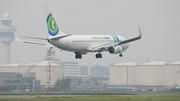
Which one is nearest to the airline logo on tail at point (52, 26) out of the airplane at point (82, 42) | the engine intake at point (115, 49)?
the airplane at point (82, 42)

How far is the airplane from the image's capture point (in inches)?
5404

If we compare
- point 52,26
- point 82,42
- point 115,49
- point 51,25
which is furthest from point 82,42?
point 51,25

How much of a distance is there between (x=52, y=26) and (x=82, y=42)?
314 inches

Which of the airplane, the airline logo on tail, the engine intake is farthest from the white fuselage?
the engine intake

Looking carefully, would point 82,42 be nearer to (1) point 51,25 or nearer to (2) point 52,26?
(2) point 52,26

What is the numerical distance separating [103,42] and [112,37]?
10.7ft

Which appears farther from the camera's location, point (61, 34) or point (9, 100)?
point (61, 34)

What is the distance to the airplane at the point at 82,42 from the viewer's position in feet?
450

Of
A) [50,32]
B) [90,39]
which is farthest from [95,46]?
[50,32]

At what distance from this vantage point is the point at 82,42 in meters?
141

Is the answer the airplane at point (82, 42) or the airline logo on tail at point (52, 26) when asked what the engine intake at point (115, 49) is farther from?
the airline logo on tail at point (52, 26)

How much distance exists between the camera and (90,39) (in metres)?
143

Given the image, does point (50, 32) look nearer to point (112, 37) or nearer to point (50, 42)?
point (50, 42)

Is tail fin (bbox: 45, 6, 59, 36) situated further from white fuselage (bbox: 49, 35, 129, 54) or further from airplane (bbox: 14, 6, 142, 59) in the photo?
white fuselage (bbox: 49, 35, 129, 54)
